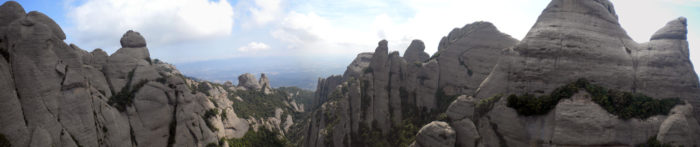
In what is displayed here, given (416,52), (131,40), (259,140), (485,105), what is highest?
(131,40)

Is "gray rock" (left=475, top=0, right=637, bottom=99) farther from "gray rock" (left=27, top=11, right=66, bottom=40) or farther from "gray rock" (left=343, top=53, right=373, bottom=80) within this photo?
"gray rock" (left=343, top=53, right=373, bottom=80)

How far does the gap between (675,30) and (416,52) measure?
38.8m

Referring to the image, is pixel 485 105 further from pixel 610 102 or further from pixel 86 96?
pixel 86 96

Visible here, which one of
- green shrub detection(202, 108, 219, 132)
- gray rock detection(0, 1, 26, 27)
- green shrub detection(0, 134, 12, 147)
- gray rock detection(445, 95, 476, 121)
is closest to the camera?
green shrub detection(0, 134, 12, 147)

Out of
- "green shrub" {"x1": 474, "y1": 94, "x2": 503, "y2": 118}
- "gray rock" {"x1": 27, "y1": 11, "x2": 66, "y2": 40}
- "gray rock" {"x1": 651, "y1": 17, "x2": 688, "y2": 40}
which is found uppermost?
"gray rock" {"x1": 27, "y1": 11, "x2": 66, "y2": 40}

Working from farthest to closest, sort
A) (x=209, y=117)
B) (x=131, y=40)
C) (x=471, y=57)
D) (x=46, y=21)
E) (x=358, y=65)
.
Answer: (x=358, y=65)
(x=471, y=57)
(x=209, y=117)
(x=131, y=40)
(x=46, y=21)

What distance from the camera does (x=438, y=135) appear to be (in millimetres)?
28141

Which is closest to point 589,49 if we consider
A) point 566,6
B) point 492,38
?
point 566,6

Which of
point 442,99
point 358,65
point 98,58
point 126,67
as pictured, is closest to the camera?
point 98,58

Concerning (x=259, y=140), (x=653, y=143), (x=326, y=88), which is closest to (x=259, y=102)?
(x=326, y=88)

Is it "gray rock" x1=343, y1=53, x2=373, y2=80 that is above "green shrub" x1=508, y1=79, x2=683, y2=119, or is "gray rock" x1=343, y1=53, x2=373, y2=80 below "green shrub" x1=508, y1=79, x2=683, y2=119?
above

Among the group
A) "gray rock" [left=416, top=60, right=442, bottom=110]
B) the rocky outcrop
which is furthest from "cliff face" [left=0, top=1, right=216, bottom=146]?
→ the rocky outcrop

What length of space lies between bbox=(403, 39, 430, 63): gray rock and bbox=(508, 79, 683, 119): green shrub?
34.6 m

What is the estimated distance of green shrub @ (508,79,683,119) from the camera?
23375mm
